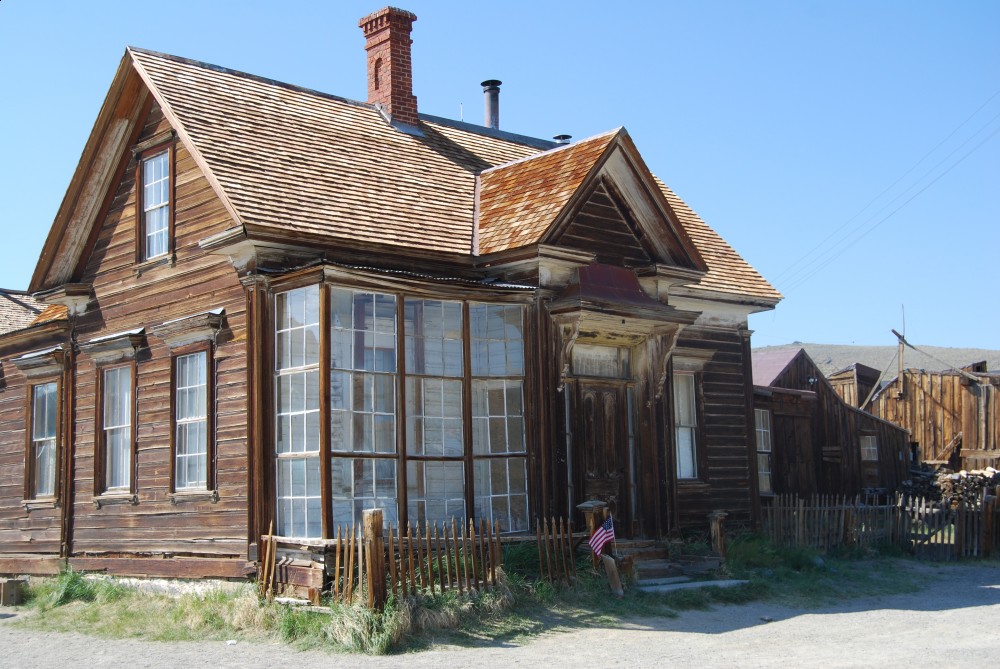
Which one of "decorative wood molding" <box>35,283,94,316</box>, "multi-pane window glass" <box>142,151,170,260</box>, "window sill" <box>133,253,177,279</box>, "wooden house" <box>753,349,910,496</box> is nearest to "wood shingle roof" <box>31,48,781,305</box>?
"decorative wood molding" <box>35,283,94,316</box>

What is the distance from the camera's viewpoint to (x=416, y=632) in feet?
37.7

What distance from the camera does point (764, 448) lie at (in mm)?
21625

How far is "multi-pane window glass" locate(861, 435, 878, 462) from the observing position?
26312mm

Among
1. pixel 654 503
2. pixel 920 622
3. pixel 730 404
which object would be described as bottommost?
pixel 920 622

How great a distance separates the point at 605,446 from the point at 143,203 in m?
7.36

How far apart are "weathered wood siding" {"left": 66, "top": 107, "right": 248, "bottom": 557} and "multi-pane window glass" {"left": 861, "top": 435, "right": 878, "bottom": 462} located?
1660cm

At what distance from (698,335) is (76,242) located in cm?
978

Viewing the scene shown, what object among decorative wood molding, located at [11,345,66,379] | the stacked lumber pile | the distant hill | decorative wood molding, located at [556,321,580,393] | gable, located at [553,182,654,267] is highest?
the distant hill

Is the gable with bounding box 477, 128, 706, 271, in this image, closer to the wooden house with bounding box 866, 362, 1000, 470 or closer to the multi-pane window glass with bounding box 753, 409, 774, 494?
the multi-pane window glass with bounding box 753, 409, 774, 494

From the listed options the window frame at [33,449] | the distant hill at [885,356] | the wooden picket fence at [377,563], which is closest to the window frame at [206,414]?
the wooden picket fence at [377,563]

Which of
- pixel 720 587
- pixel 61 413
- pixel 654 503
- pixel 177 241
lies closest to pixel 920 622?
pixel 720 587

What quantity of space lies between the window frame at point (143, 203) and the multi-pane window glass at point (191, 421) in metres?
1.58

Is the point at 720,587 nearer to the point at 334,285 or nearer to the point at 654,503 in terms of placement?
the point at 654,503

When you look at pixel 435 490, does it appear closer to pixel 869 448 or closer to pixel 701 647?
pixel 701 647
